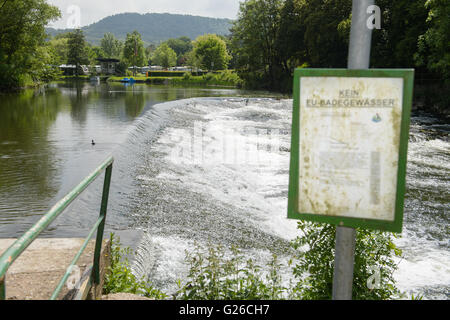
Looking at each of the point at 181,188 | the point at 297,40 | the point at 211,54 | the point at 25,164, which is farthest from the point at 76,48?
the point at 181,188

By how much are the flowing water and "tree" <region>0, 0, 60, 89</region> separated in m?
18.3

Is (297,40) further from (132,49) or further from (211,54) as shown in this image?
(132,49)

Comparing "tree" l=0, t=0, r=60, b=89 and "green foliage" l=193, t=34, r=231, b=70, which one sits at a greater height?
"green foliage" l=193, t=34, r=231, b=70

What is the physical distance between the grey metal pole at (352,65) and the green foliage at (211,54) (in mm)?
84974

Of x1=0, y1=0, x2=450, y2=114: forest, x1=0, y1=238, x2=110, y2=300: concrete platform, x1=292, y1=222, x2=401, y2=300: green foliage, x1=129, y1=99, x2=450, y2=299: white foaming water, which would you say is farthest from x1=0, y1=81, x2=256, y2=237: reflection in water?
x1=0, y1=0, x2=450, y2=114: forest

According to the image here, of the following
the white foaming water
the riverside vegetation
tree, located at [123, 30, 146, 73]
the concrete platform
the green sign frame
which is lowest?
the white foaming water

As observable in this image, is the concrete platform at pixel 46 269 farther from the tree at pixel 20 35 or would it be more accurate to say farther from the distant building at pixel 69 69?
the distant building at pixel 69 69

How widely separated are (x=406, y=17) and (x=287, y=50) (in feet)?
59.7

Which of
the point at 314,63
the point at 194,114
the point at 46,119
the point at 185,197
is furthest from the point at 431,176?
the point at 314,63

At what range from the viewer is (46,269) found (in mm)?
2855

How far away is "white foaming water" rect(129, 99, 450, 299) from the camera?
17.6 ft

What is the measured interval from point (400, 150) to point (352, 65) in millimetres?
436

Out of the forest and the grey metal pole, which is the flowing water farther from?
the forest
